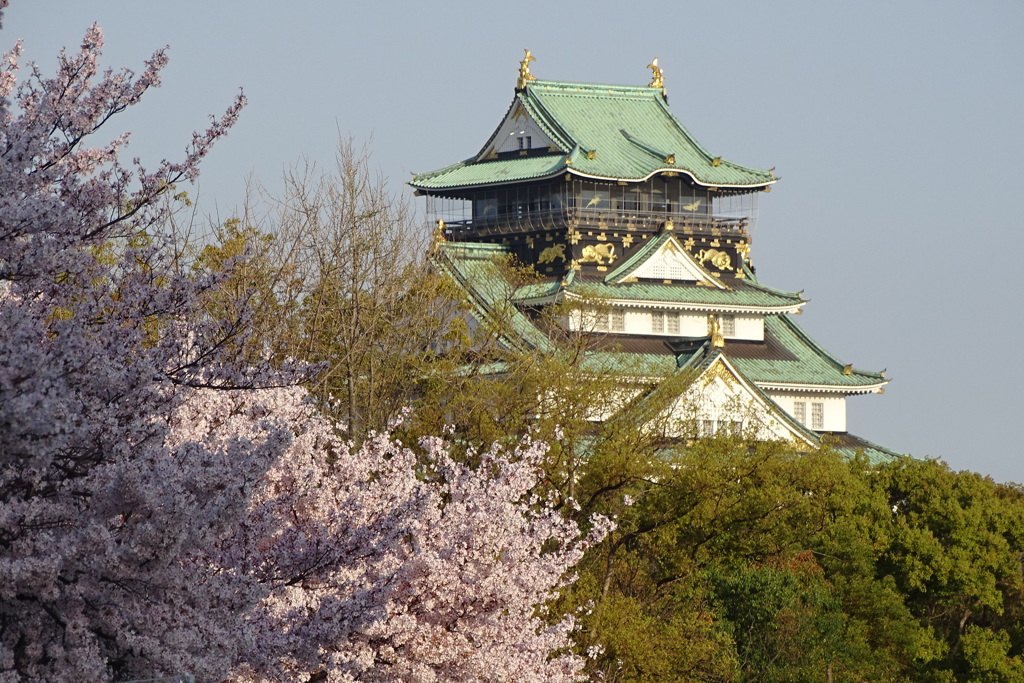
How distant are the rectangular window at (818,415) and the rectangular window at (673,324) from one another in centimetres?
497

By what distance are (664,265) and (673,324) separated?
6.06ft

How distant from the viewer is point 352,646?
18859 millimetres

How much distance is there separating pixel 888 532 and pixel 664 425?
7.03 meters

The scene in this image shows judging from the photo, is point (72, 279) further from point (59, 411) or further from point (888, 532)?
point (888, 532)

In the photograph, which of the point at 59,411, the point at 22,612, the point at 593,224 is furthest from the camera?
the point at 593,224

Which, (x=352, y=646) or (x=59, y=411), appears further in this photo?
(x=352, y=646)

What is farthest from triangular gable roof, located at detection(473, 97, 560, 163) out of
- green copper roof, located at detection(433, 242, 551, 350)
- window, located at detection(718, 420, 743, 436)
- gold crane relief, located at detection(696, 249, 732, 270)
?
window, located at detection(718, 420, 743, 436)

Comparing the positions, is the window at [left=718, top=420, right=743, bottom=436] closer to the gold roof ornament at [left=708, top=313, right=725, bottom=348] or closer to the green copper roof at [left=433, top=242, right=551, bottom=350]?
the green copper roof at [left=433, top=242, right=551, bottom=350]

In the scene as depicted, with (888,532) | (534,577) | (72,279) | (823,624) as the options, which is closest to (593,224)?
(888,532)

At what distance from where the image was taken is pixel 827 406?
56031mm

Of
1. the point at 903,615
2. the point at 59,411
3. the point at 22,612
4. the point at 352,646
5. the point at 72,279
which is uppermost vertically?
the point at 72,279

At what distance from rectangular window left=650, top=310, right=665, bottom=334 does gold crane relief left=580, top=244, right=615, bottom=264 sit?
219 cm

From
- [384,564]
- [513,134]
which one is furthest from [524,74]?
[384,564]

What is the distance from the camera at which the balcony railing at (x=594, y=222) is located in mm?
55062
